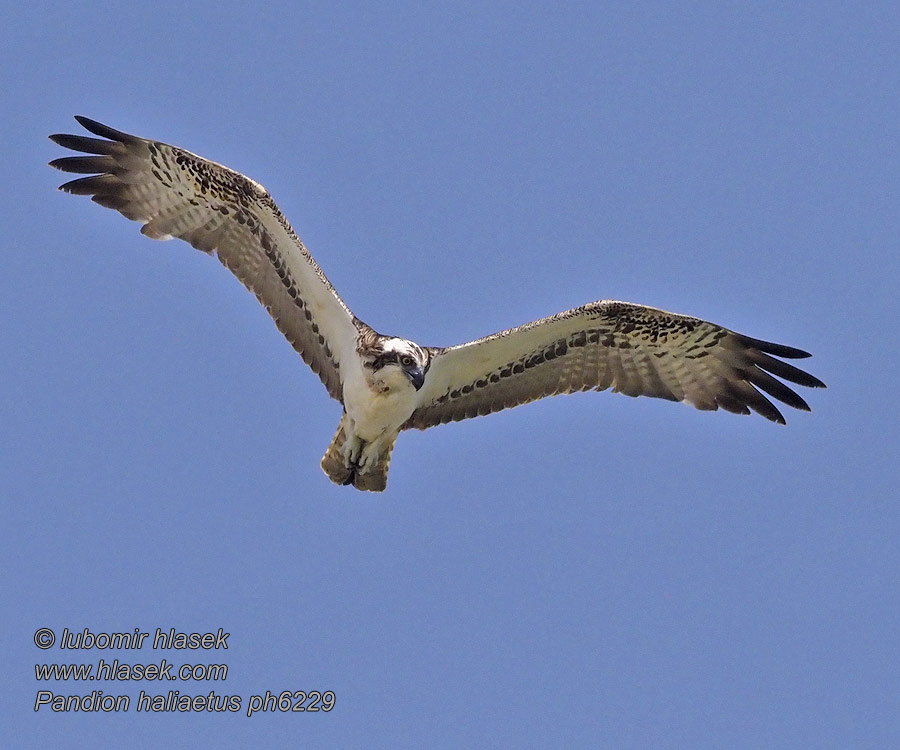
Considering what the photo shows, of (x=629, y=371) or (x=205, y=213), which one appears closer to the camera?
(x=205, y=213)

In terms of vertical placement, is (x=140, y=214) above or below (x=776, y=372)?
above

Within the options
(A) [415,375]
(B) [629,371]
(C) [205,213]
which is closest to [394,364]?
(A) [415,375]

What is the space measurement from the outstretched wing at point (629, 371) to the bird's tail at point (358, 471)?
1.74ft

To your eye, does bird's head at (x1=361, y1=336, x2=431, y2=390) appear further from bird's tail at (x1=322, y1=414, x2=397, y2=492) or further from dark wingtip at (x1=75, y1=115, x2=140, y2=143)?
dark wingtip at (x1=75, y1=115, x2=140, y2=143)

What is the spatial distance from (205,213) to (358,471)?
3032 millimetres

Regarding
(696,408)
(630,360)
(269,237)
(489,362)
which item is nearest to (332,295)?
(269,237)

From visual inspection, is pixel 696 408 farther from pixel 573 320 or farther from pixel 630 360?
pixel 573 320

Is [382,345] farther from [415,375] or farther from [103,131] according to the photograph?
[103,131]

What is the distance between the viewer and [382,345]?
464 inches

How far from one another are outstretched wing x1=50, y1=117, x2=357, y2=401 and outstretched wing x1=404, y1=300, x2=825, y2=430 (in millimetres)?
1296

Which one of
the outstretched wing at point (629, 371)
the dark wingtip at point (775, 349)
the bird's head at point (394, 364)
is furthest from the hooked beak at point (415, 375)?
the dark wingtip at point (775, 349)

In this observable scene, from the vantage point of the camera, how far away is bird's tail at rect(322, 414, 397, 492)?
12.5 m

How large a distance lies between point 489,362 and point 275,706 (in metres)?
4.04

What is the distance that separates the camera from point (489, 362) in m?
12.8
